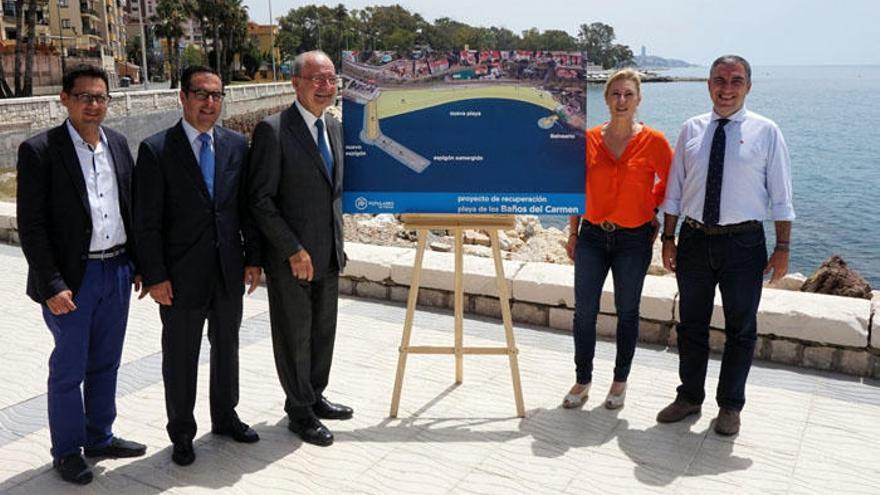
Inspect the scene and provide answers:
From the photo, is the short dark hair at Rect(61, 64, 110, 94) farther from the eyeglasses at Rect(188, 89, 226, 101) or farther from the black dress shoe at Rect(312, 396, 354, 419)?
the black dress shoe at Rect(312, 396, 354, 419)

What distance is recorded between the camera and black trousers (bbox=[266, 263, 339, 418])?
4.09 metres

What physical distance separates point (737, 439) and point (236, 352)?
279cm

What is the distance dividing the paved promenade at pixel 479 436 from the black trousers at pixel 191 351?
0.90 feet

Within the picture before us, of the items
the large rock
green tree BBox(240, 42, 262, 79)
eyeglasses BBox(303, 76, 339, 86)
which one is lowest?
the large rock

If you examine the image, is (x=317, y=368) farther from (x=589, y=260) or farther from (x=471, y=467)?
(x=589, y=260)

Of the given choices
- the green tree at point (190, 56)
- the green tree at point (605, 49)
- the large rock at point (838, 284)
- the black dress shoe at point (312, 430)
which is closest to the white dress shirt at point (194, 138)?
the black dress shoe at point (312, 430)

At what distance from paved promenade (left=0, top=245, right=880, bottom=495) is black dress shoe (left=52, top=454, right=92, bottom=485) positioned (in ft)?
0.17

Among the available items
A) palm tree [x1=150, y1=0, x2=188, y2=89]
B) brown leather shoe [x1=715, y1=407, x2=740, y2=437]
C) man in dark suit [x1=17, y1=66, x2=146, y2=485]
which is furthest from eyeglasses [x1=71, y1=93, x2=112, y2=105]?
palm tree [x1=150, y1=0, x2=188, y2=89]

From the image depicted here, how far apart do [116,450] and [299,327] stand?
3.68ft

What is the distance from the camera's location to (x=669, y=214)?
4.26 m

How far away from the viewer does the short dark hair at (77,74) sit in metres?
3.47

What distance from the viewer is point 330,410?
448 centimetres

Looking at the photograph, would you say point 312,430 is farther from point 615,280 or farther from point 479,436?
point 615,280

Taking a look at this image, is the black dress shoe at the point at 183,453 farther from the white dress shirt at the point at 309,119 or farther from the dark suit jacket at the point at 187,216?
the white dress shirt at the point at 309,119
